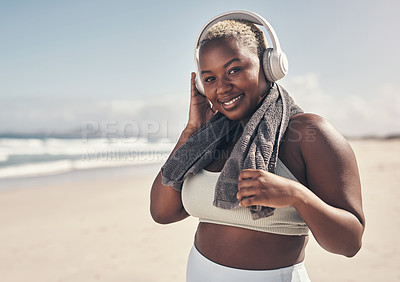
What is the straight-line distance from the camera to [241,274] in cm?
145

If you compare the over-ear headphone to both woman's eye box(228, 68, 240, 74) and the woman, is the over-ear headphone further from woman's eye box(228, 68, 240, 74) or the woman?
Result: woman's eye box(228, 68, 240, 74)

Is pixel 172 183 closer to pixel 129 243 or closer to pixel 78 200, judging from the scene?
pixel 129 243

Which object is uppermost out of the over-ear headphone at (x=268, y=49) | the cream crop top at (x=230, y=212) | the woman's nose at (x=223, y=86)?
the over-ear headphone at (x=268, y=49)

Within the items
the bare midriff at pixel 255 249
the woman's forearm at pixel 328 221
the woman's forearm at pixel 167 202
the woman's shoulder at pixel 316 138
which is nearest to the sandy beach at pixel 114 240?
the woman's forearm at pixel 167 202

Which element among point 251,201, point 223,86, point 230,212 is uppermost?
point 223,86

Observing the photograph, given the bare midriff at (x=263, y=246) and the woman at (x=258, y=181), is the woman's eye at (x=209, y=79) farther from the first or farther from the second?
the bare midriff at (x=263, y=246)

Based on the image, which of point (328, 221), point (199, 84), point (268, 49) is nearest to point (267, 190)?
point (328, 221)

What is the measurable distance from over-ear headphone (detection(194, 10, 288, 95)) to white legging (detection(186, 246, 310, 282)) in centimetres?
80

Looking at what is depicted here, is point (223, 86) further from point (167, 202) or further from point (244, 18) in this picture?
point (167, 202)

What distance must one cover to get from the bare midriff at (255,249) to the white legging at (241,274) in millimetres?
19

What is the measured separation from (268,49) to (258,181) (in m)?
0.66

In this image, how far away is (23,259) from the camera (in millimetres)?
4941

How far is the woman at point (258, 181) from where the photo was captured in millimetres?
1264

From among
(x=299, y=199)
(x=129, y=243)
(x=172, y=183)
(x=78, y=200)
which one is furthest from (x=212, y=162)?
(x=78, y=200)
